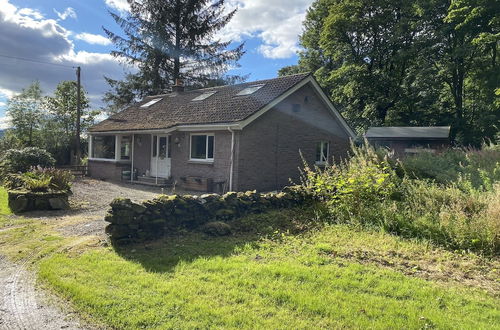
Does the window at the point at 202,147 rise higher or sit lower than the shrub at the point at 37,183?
higher

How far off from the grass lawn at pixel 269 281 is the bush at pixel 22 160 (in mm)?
10539

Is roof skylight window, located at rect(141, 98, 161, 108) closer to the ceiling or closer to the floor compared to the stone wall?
closer to the ceiling

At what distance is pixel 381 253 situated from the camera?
5.57 metres

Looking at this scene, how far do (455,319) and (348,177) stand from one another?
4.73 m

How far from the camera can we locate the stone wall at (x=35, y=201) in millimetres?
9750

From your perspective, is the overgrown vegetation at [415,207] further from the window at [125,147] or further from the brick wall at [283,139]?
the window at [125,147]

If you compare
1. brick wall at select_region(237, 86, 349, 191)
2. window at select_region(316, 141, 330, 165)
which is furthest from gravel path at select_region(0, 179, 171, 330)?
window at select_region(316, 141, 330, 165)

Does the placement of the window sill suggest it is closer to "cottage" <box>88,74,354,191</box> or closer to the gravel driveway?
"cottage" <box>88,74,354,191</box>

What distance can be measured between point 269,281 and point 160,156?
14.2m

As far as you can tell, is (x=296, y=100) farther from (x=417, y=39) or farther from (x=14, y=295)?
(x=417, y=39)

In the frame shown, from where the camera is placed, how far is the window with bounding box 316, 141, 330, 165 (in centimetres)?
1806

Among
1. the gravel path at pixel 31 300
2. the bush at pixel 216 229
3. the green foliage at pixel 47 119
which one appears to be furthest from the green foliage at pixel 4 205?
the green foliage at pixel 47 119

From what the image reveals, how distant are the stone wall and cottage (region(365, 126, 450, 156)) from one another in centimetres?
1856

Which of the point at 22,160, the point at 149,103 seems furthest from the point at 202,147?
the point at 149,103
